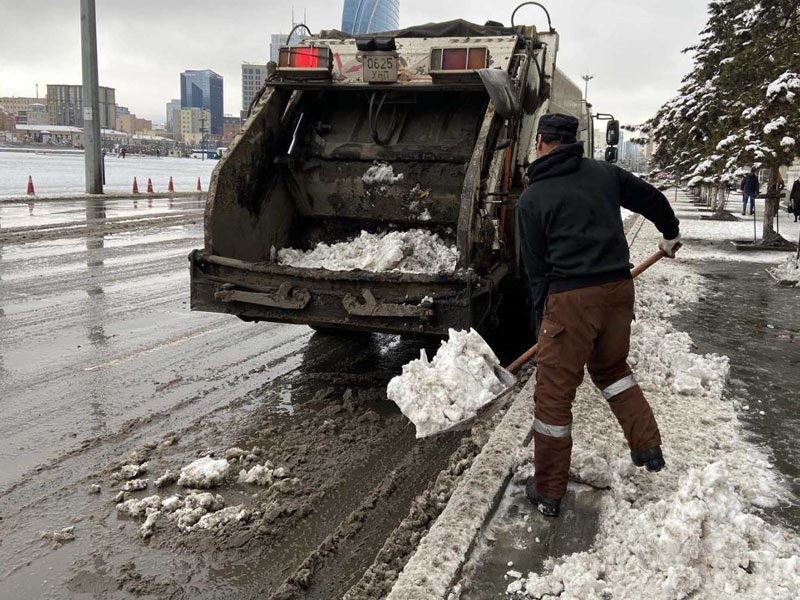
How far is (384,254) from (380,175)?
111cm

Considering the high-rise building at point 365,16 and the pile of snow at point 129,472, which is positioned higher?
the high-rise building at point 365,16

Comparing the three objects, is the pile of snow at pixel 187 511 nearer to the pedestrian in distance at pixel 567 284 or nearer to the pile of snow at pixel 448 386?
the pile of snow at pixel 448 386

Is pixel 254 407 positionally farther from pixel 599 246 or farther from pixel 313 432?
pixel 599 246

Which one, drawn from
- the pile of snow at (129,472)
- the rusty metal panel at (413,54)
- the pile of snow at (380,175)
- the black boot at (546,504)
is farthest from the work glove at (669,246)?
the pile of snow at (129,472)

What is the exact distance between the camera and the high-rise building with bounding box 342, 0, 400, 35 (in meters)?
12.0

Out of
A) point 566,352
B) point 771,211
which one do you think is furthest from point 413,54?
point 771,211

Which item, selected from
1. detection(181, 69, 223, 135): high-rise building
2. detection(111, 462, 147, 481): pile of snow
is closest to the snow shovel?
detection(111, 462, 147, 481): pile of snow

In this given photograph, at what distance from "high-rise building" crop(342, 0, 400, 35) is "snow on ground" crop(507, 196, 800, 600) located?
884 cm

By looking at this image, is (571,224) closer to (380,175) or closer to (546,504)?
(546,504)

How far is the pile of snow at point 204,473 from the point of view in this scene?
3.88m

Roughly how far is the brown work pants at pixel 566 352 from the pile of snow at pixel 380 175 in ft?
10.5

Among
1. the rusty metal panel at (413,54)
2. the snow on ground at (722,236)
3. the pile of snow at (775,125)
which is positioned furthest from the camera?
the snow on ground at (722,236)

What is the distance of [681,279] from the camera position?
10203 mm

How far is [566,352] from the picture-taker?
11.0ft
